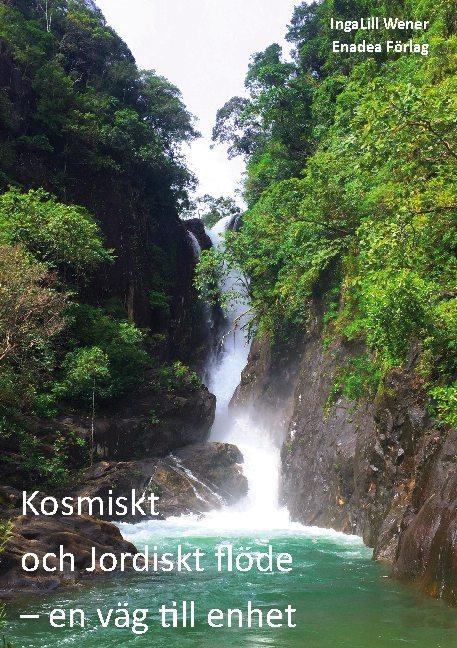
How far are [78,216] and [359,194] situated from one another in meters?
9.92

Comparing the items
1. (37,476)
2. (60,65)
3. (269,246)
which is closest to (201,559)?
(37,476)

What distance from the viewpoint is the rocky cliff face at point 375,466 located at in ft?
26.9

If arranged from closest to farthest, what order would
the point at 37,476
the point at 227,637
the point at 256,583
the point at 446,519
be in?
1. the point at 227,637
2. the point at 446,519
3. the point at 256,583
4. the point at 37,476

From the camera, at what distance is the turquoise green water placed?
6.27 meters

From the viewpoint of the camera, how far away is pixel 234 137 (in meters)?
35.7

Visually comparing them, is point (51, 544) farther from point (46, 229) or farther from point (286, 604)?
point (46, 229)

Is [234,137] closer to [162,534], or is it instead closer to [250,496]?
[250,496]

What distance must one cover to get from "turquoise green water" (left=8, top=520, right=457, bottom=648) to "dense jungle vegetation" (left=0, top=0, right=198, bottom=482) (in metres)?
6.44

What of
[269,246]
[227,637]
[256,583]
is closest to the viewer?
[227,637]

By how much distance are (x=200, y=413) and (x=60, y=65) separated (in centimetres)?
1989

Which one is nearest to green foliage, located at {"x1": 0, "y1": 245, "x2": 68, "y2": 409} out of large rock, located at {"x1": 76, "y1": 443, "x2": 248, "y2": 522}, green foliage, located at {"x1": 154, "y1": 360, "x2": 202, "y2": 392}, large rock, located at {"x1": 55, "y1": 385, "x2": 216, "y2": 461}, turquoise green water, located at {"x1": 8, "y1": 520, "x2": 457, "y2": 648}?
large rock, located at {"x1": 55, "y1": 385, "x2": 216, "y2": 461}

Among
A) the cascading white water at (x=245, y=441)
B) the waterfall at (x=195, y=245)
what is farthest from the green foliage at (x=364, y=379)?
the waterfall at (x=195, y=245)

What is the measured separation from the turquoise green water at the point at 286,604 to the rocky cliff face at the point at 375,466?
571 mm

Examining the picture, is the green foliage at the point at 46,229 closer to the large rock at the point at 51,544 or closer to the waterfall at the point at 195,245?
the large rock at the point at 51,544
